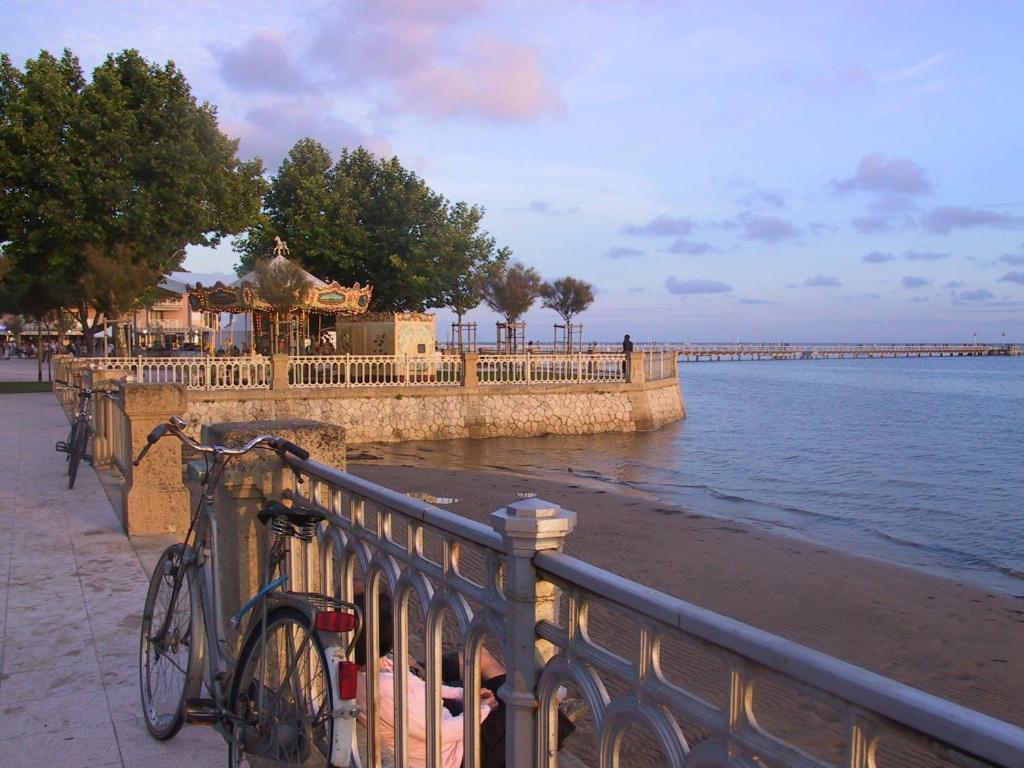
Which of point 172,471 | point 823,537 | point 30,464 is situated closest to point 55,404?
point 30,464

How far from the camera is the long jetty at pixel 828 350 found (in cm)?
11638

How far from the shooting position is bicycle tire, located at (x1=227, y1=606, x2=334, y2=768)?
8.84 feet

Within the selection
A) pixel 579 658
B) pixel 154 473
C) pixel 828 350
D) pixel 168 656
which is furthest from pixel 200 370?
pixel 828 350

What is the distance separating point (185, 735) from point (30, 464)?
8.92 metres

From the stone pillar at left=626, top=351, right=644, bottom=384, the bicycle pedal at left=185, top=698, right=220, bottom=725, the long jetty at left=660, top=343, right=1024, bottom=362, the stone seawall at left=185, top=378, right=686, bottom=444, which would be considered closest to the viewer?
the bicycle pedal at left=185, top=698, right=220, bottom=725

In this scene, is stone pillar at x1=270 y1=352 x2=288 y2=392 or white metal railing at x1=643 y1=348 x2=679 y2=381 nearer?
stone pillar at x1=270 y1=352 x2=288 y2=392

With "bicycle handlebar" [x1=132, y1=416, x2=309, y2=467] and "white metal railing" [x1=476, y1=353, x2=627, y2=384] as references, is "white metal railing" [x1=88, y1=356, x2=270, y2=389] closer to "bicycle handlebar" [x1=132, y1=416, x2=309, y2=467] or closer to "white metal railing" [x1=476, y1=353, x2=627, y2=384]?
"white metal railing" [x1=476, y1=353, x2=627, y2=384]

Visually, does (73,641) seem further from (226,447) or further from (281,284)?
(281,284)

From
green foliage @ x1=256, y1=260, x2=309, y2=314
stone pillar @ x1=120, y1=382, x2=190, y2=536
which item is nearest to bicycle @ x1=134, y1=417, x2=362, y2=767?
stone pillar @ x1=120, y1=382, x2=190, y2=536

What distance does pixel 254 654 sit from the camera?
2.93 meters

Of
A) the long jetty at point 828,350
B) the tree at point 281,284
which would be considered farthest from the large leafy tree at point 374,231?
the long jetty at point 828,350

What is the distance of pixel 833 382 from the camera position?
242ft

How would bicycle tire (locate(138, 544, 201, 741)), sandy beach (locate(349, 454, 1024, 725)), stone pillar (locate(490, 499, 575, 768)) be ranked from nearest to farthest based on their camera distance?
stone pillar (locate(490, 499, 575, 768)), bicycle tire (locate(138, 544, 201, 741)), sandy beach (locate(349, 454, 1024, 725))

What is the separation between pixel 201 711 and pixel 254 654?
0.49 m
